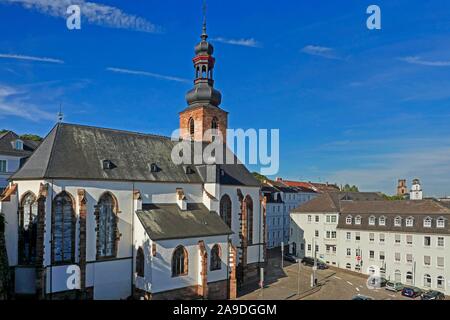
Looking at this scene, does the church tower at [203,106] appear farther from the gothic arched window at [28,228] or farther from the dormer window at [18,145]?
the dormer window at [18,145]

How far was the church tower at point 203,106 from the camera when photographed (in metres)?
37.1

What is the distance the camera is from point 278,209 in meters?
61.9

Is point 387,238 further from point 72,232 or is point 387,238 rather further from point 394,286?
point 72,232

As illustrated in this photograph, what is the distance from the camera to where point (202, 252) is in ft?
85.7

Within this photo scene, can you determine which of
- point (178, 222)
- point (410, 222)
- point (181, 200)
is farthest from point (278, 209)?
point (178, 222)

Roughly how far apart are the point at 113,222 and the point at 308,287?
19937 mm

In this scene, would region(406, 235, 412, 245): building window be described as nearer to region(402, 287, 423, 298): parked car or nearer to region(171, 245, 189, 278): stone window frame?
region(402, 287, 423, 298): parked car

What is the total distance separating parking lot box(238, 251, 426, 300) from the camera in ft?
95.3

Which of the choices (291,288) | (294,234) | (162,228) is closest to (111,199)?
(162,228)

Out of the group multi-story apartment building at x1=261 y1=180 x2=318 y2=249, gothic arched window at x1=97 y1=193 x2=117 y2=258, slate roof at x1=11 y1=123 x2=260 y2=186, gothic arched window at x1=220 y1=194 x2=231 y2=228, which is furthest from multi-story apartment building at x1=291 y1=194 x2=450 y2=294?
gothic arched window at x1=97 y1=193 x2=117 y2=258

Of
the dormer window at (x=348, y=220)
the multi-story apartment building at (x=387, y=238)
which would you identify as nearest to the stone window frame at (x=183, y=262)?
the multi-story apartment building at (x=387, y=238)

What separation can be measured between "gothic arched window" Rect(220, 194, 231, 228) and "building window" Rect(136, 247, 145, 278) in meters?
9.54

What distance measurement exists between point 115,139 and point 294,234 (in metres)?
34.3
